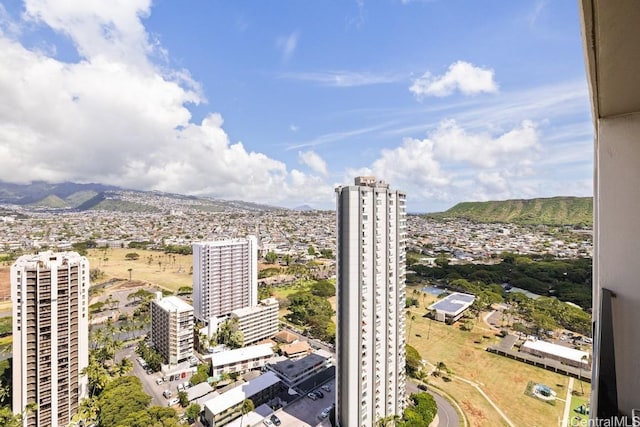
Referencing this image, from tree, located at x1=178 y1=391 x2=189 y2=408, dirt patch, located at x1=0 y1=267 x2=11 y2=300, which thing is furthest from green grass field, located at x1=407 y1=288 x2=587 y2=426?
dirt patch, located at x1=0 y1=267 x2=11 y2=300

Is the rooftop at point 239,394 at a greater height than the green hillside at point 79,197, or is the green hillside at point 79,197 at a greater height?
the green hillside at point 79,197

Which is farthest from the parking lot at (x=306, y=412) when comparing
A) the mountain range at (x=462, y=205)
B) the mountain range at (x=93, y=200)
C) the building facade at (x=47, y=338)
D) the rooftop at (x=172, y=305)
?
the mountain range at (x=93, y=200)

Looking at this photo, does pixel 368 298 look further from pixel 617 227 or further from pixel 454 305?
pixel 454 305

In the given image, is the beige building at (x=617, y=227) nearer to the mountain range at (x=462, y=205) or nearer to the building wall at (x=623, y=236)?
the building wall at (x=623, y=236)

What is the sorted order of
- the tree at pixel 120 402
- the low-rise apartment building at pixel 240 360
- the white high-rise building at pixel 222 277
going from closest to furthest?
the tree at pixel 120 402 → the low-rise apartment building at pixel 240 360 → the white high-rise building at pixel 222 277

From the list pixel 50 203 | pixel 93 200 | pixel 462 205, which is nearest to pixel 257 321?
pixel 462 205

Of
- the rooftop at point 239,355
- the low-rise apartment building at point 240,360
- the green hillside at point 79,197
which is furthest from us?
the green hillside at point 79,197
